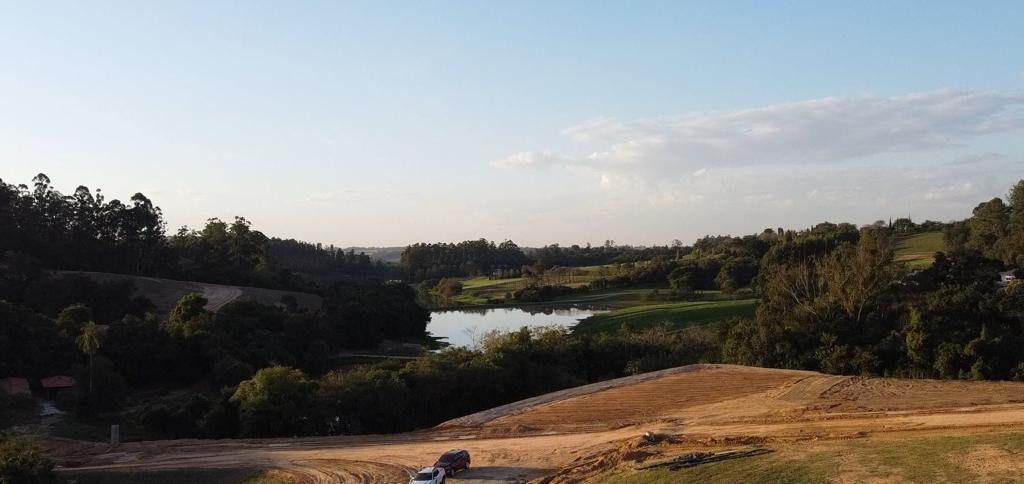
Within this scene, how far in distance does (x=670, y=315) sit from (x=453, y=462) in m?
50.1

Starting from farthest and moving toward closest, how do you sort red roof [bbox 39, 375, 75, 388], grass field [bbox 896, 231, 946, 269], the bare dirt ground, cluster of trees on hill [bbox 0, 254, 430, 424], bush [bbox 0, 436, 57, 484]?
grass field [bbox 896, 231, 946, 269], cluster of trees on hill [bbox 0, 254, 430, 424], red roof [bbox 39, 375, 75, 388], the bare dirt ground, bush [bbox 0, 436, 57, 484]

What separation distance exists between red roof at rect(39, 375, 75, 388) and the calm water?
35173 millimetres

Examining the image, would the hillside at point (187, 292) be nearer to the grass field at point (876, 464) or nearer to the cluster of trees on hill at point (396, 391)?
the cluster of trees on hill at point (396, 391)

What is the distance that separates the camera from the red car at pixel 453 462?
22.5 meters

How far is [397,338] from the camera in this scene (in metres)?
74.5

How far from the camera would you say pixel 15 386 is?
1732 inches

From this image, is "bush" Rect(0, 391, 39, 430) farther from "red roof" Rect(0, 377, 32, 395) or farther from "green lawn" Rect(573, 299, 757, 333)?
"green lawn" Rect(573, 299, 757, 333)

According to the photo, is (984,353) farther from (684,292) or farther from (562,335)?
(684,292)

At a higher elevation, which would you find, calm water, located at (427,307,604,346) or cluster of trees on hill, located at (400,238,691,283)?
cluster of trees on hill, located at (400,238,691,283)

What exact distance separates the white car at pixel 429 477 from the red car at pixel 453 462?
839mm

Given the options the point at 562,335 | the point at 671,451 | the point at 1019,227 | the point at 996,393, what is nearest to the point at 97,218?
the point at 562,335

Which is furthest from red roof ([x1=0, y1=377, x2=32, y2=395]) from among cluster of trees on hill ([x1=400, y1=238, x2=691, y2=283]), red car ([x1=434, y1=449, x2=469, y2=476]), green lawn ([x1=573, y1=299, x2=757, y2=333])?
cluster of trees on hill ([x1=400, y1=238, x2=691, y2=283])

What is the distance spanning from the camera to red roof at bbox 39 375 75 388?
1815 inches

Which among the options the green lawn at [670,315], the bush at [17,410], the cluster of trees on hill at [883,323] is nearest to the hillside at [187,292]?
the bush at [17,410]
